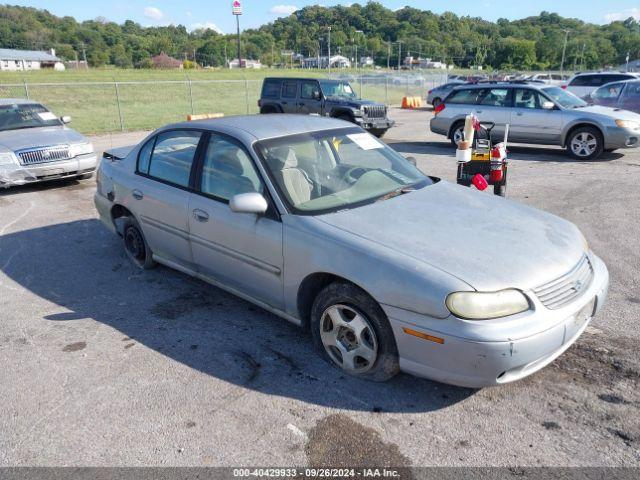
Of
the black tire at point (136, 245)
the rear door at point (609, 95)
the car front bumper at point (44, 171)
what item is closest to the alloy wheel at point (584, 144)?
the rear door at point (609, 95)

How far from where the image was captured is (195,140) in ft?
14.7

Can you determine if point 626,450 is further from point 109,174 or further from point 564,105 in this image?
point 564,105

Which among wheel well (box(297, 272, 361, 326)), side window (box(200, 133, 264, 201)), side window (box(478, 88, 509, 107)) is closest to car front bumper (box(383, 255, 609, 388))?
wheel well (box(297, 272, 361, 326))

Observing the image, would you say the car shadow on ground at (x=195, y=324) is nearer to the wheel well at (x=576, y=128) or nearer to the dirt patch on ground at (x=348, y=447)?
the dirt patch on ground at (x=348, y=447)

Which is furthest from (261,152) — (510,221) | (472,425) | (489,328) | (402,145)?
(402,145)

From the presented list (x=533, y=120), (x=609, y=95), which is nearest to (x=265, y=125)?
(x=533, y=120)

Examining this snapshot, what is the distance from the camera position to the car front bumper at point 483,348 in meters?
2.75

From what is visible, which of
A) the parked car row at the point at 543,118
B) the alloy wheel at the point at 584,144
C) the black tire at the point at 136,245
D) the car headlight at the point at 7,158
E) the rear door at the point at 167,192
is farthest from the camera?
the alloy wheel at the point at 584,144

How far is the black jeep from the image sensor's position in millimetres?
15898

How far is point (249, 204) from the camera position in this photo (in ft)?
11.6

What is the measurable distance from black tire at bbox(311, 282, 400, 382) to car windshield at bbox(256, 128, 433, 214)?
621mm

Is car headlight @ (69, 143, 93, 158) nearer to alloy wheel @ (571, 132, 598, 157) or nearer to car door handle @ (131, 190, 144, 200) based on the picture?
car door handle @ (131, 190, 144, 200)

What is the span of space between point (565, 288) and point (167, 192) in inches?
126

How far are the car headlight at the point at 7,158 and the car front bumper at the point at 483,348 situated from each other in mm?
7773
